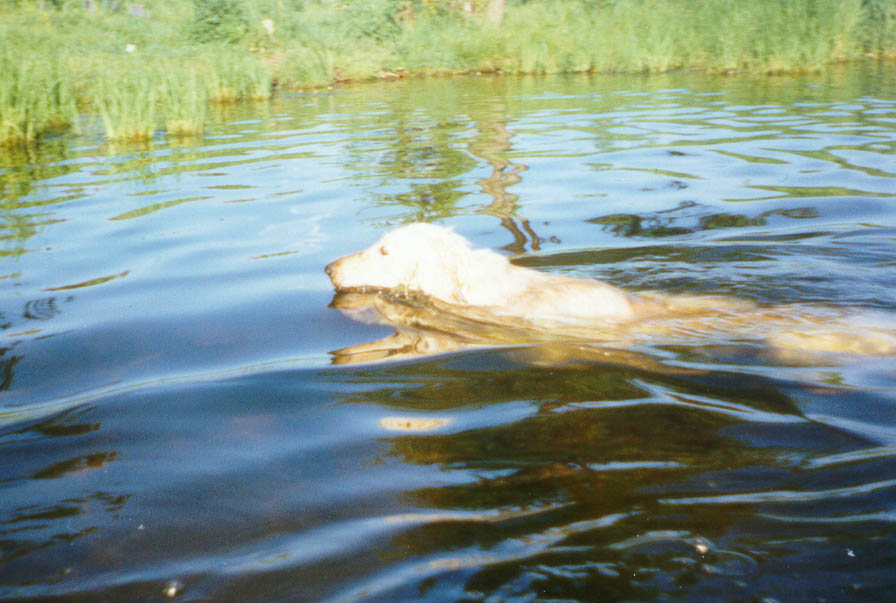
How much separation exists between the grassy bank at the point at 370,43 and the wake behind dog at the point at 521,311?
8.02 meters

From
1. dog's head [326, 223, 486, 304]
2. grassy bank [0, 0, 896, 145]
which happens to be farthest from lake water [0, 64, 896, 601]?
grassy bank [0, 0, 896, 145]

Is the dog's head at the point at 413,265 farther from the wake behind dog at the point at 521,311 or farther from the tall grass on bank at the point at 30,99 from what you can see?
the tall grass on bank at the point at 30,99

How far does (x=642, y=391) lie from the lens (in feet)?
11.6

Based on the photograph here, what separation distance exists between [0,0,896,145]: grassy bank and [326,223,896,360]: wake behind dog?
26.3 ft

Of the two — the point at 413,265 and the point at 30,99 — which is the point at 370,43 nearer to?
the point at 30,99

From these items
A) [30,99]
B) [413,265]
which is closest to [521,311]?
[413,265]

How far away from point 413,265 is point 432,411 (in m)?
1.78

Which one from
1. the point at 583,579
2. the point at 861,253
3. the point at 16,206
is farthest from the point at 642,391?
the point at 16,206

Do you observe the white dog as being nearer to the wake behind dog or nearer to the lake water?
the wake behind dog

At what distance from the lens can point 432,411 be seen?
134 inches

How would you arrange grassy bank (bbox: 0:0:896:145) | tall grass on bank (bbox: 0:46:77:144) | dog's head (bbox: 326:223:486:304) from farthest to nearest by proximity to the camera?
grassy bank (bbox: 0:0:896:145) → tall grass on bank (bbox: 0:46:77:144) → dog's head (bbox: 326:223:486:304)

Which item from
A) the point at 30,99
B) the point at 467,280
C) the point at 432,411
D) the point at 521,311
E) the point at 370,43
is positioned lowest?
the point at 432,411

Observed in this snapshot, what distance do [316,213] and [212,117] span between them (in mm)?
8676

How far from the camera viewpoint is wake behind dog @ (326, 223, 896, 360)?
13.9 feet
